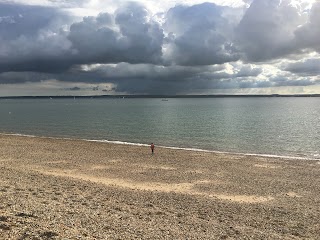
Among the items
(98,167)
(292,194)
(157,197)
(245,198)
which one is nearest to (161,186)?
(157,197)

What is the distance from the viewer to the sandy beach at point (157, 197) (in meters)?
12.2

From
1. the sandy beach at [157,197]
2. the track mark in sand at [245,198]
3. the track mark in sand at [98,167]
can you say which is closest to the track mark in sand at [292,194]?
the sandy beach at [157,197]

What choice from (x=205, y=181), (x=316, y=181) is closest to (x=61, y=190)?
(x=205, y=181)

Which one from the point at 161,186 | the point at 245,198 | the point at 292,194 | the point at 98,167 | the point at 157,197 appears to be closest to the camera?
the point at 157,197

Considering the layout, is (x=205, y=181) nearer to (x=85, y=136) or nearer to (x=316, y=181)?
(x=316, y=181)

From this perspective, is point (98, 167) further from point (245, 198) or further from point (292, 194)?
point (292, 194)

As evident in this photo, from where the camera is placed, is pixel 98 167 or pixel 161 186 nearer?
pixel 161 186

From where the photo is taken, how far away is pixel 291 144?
151 ft

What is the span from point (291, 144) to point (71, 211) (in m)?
38.4

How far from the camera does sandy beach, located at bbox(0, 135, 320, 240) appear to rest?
39.9 feet

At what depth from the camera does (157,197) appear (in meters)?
18.1

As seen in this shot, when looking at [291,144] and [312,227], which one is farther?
[291,144]

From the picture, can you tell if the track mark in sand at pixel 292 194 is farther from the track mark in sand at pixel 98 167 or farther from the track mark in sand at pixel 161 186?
the track mark in sand at pixel 98 167

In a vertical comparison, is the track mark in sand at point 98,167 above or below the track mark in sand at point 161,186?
below
